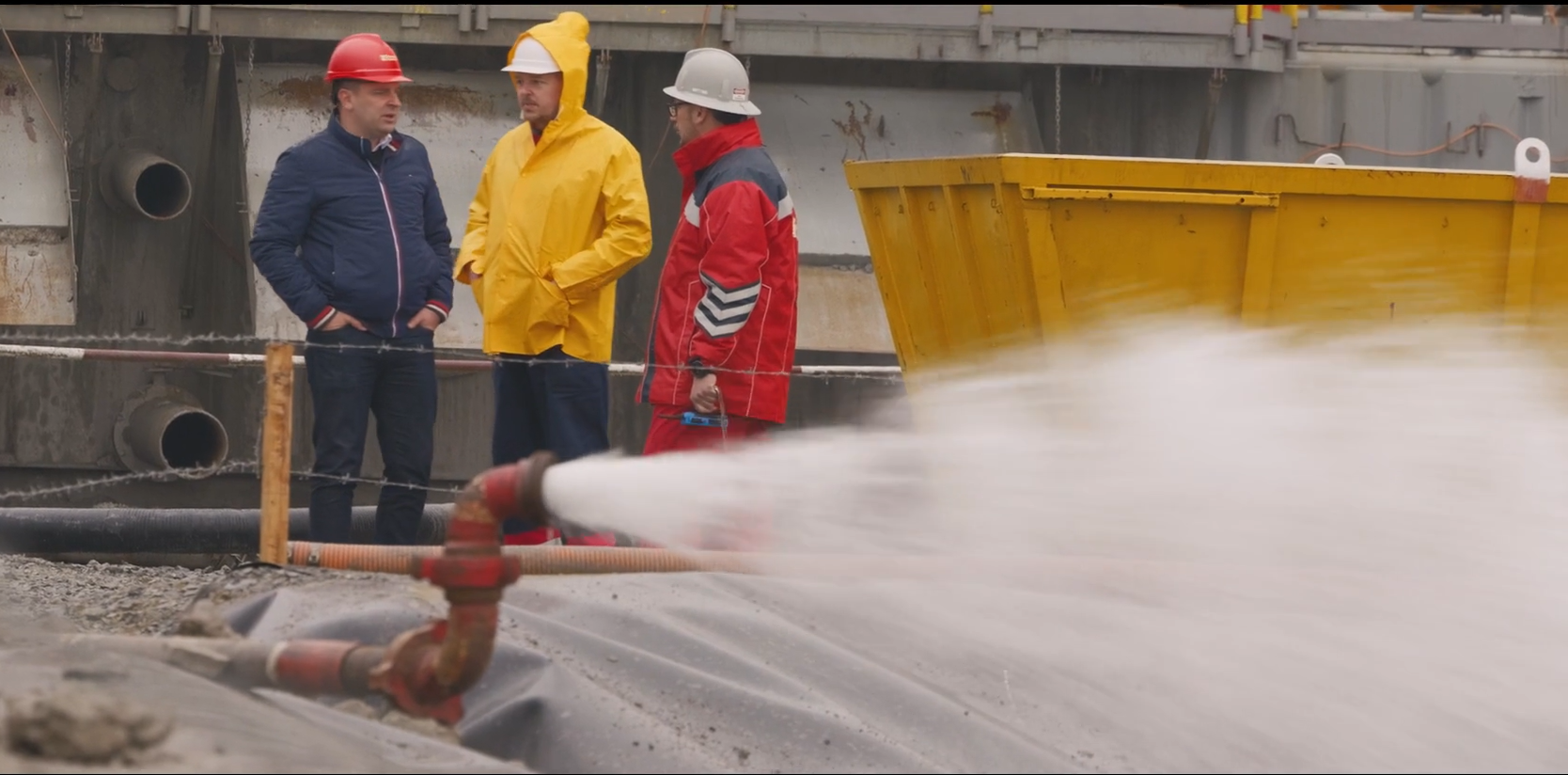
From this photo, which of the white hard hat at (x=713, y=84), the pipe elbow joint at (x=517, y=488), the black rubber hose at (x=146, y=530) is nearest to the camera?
the pipe elbow joint at (x=517, y=488)

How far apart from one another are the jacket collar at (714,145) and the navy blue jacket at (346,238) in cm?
96

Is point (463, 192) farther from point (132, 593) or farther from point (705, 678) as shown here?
point (705, 678)

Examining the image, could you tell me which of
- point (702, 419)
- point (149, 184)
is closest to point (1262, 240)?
point (702, 419)

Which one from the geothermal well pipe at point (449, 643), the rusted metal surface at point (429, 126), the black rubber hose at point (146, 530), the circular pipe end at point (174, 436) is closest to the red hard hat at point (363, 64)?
the black rubber hose at point (146, 530)

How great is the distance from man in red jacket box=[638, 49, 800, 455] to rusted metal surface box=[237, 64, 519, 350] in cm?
325

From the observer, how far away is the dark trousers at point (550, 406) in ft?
20.4

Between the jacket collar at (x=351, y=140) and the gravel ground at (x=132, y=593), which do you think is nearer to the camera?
the gravel ground at (x=132, y=593)

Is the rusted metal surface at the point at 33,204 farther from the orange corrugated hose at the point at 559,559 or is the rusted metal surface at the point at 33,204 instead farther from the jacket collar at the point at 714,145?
the orange corrugated hose at the point at 559,559

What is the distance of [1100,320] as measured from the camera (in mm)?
6801

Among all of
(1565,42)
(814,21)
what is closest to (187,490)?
(814,21)

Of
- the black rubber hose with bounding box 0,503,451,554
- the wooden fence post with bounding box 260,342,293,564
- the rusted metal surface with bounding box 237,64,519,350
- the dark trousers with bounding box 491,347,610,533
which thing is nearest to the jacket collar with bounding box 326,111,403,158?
the dark trousers with bounding box 491,347,610,533

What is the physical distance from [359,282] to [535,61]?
0.96m

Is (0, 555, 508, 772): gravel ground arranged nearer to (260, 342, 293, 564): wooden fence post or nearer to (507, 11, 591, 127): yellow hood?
(260, 342, 293, 564): wooden fence post

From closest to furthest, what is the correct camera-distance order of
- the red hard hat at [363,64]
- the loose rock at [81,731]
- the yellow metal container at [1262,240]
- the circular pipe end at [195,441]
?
the loose rock at [81,731], the red hard hat at [363,64], the yellow metal container at [1262,240], the circular pipe end at [195,441]
